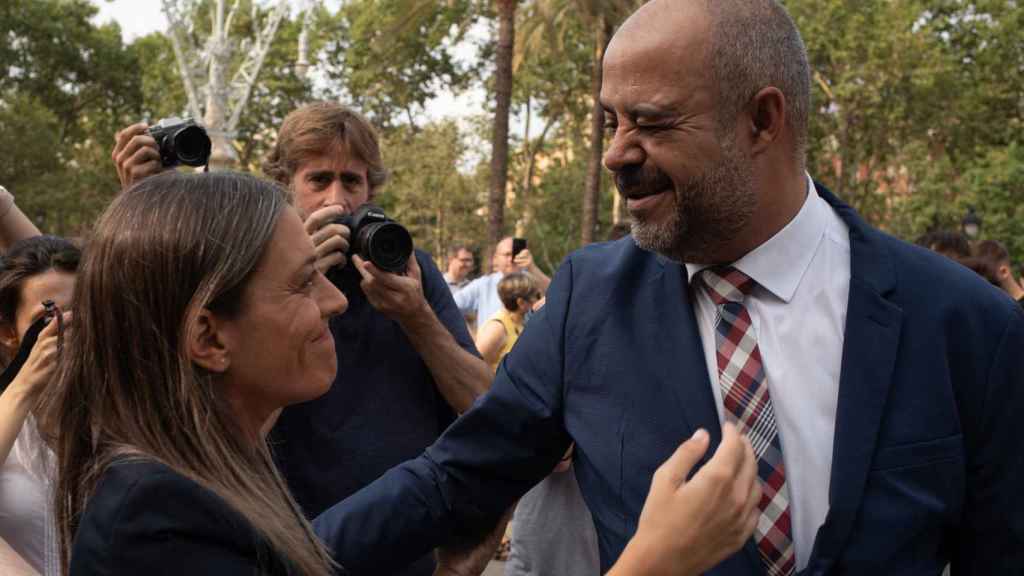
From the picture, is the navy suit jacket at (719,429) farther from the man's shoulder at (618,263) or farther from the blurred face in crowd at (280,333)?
the blurred face in crowd at (280,333)

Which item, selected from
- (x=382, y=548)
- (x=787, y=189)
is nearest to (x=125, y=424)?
(x=382, y=548)

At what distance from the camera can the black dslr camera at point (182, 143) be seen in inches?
136

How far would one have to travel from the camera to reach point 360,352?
344 centimetres

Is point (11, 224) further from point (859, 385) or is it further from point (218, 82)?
point (218, 82)

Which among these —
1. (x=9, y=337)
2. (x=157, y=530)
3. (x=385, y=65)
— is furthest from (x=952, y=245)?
(x=385, y=65)

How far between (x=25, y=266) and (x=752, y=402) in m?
2.29

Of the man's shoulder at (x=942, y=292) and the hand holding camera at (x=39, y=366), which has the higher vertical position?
Answer: the man's shoulder at (x=942, y=292)

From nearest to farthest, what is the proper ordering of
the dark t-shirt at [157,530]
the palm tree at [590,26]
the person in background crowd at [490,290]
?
the dark t-shirt at [157,530] → the person in background crowd at [490,290] → the palm tree at [590,26]

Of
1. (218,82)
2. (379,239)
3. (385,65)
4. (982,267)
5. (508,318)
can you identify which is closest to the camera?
(379,239)

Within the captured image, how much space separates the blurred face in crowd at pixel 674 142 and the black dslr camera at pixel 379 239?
1.16 meters

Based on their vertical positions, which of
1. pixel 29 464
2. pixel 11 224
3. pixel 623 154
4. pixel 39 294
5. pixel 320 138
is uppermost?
pixel 623 154

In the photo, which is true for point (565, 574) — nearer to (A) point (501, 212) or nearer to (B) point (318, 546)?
(B) point (318, 546)

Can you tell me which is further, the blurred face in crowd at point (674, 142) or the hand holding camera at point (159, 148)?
the hand holding camera at point (159, 148)

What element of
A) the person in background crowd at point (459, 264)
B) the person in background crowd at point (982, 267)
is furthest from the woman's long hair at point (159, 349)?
the person in background crowd at point (459, 264)
